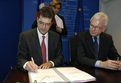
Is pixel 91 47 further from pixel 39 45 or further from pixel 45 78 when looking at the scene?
pixel 45 78

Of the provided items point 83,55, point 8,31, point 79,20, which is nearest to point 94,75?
point 83,55

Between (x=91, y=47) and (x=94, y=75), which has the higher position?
(x=91, y=47)

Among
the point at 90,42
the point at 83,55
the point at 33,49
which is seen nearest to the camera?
the point at 33,49

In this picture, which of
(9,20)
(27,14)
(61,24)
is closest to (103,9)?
(61,24)

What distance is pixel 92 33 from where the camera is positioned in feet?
6.42

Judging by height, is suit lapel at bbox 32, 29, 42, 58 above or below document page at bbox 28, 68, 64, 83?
above

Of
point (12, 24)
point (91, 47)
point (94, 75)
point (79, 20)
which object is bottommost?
point (94, 75)

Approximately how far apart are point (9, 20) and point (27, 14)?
2.25 ft

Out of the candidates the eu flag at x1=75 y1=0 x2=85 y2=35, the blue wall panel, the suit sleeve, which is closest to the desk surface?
the suit sleeve

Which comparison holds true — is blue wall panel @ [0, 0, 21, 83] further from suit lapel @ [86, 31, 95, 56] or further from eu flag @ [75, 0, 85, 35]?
suit lapel @ [86, 31, 95, 56]

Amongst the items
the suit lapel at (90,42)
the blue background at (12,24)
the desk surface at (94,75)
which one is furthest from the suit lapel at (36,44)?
the blue background at (12,24)

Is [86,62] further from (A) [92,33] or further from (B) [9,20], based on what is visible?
(B) [9,20]

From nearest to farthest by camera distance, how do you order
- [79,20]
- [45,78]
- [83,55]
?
[45,78] → [83,55] → [79,20]

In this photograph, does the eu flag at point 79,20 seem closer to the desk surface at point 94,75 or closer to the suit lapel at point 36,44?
the suit lapel at point 36,44
